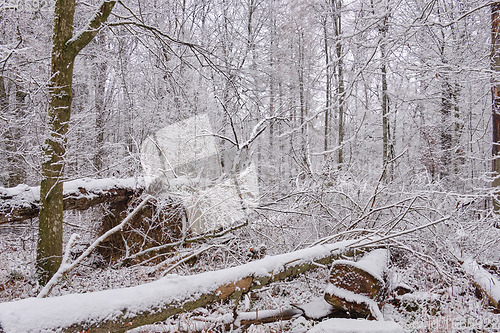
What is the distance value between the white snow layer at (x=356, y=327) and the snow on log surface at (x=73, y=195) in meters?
3.39

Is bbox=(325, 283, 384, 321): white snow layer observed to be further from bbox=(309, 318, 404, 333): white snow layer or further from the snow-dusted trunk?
the snow-dusted trunk

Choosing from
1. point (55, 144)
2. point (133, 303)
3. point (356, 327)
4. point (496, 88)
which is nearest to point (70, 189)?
point (55, 144)

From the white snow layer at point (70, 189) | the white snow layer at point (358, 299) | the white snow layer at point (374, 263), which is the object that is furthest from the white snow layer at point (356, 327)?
the white snow layer at point (70, 189)

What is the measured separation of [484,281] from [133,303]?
4.52 m

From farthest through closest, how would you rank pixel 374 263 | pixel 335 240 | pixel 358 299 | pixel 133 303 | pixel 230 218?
pixel 230 218, pixel 335 240, pixel 374 263, pixel 358 299, pixel 133 303

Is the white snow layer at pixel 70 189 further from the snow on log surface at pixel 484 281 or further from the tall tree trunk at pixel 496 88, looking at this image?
the tall tree trunk at pixel 496 88

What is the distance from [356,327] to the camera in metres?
2.80

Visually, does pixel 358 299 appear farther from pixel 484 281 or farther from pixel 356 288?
pixel 484 281

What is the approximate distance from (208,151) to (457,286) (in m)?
5.48

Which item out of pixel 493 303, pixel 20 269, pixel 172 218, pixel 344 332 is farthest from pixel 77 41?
pixel 493 303

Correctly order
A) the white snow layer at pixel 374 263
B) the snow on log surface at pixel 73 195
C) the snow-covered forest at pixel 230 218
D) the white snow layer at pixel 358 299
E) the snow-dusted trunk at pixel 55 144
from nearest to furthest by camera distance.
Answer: the snow-covered forest at pixel 230 218, the white snow layer at pixel 358 299, the white snow layer at pixel 374 263, the snow-dusted trunk at pixel 55 144, the snow on log surface at pixel 73 195

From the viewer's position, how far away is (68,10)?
414cm

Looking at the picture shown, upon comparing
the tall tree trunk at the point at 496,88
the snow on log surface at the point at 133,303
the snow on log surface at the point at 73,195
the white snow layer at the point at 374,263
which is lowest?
the white snow layer at the point at 374,263

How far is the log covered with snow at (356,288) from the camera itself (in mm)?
3357
